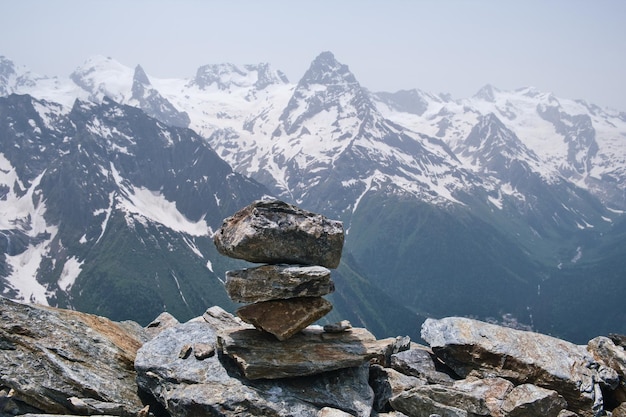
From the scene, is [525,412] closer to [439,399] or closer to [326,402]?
[439,399]

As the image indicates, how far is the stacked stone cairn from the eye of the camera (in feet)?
72.4

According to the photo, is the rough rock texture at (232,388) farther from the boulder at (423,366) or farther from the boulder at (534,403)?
the boulder at (534,403)

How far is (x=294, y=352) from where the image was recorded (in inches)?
883

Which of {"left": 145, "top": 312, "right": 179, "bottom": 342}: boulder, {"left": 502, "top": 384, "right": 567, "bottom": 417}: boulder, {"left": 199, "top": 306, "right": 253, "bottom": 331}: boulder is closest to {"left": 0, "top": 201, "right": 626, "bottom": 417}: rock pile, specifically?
{"left": 502, "top": 384, "right": 567, "bottom": 417}: boulder

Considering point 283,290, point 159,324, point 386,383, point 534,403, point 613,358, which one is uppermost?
point 283,290

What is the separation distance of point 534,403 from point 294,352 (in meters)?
11.6

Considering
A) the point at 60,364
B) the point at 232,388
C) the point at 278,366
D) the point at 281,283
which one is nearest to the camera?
the point at 232,388

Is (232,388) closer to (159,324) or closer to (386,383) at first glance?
(386,383)

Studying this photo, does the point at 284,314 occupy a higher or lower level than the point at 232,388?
higher

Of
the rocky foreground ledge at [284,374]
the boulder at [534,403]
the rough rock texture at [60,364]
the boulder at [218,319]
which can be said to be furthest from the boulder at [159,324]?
the boulder at [534,403]

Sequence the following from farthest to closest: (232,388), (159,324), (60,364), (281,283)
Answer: (159,324) < (281,283) < (60,364) < (232,388)

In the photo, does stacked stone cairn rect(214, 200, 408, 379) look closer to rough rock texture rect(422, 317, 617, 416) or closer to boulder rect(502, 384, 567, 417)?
rough rock texture rect(422, 317, 617, 416)

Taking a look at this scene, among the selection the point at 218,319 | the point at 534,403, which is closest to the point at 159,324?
the point at 218,319

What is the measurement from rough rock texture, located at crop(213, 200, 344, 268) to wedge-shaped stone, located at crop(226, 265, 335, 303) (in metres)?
0.83
